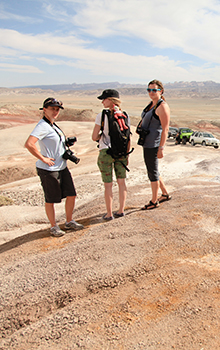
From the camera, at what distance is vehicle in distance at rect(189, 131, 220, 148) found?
22.8 metres

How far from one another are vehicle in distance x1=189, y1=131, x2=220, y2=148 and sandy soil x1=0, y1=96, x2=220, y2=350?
760 inches

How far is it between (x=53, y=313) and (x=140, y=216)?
2184 mm

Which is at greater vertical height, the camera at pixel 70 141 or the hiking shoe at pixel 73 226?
the camera at pixel 70 141

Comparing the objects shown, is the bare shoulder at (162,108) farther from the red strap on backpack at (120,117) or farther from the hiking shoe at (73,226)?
the hiking shoe at (73,226)

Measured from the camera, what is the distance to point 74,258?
3393 millimetres

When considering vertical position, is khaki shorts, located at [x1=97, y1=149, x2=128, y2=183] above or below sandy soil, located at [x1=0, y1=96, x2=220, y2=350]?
above

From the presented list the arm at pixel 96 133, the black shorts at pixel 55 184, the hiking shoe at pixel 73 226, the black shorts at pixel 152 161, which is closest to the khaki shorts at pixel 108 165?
the arm at pixel 96 133

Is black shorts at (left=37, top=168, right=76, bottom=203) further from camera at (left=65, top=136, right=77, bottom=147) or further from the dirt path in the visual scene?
the dirt path

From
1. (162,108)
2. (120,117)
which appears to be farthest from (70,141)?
(162,108)

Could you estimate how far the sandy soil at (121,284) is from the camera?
235 cm

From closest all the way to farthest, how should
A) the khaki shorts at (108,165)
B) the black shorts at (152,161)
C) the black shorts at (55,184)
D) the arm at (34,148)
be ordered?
the arm at (34,148) < the black shorts at (55,184) < the khaki shorts at (108,165) < the black shorts at (152,161)

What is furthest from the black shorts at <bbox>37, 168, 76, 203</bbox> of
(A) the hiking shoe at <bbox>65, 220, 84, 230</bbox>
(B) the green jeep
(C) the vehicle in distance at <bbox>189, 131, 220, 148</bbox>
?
(B) the green jeep

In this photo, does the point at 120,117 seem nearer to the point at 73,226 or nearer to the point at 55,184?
the point at 55,184

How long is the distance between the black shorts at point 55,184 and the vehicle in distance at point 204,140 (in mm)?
20692
